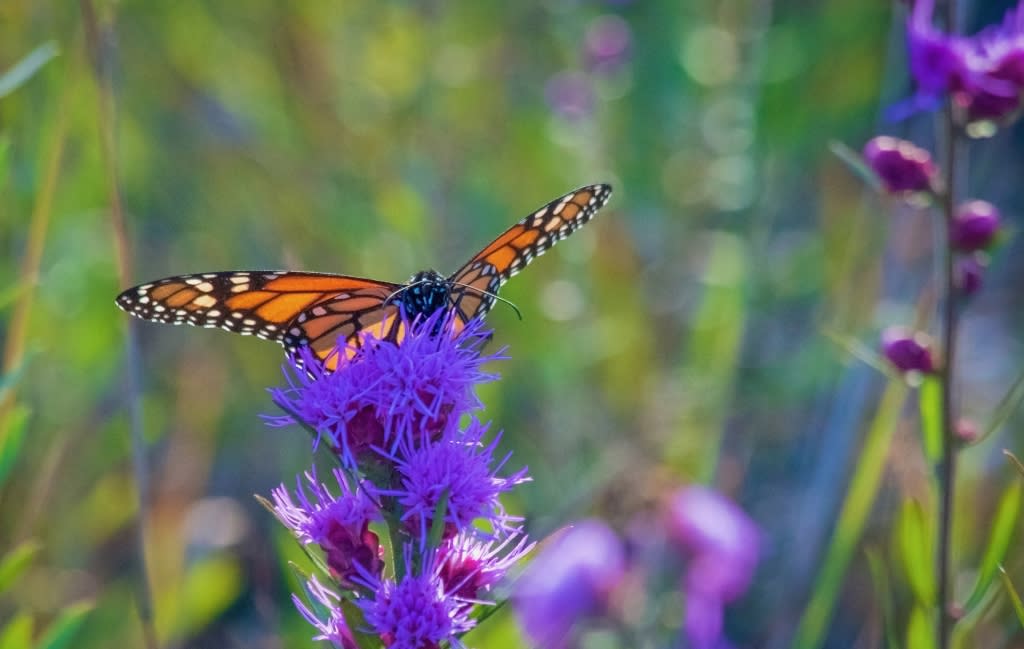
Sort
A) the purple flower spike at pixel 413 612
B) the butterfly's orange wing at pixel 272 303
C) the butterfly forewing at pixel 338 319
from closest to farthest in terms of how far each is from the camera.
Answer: the purple flower spike at pixel 413 612 → the butterfly's orange wing at pixel 272 303 → the butterfly forewing at pixel 338 319

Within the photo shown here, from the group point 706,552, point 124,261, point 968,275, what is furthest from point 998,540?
point 124,261

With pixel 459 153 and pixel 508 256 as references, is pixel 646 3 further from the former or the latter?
pixel 508 256

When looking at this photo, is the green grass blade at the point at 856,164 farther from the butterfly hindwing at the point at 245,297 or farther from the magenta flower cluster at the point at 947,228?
the butterfly hindwing at the point at 245,297

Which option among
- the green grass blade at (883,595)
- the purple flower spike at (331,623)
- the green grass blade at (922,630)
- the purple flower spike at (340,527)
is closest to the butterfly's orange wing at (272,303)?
the purple flower spike at (340,527)

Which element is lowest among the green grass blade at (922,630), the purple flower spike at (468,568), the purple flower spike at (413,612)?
the green grass blade at (922,630)

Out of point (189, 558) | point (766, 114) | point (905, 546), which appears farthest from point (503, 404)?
point (905, 546)

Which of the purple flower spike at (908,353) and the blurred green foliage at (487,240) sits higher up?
the purple flower spike at (908,353)

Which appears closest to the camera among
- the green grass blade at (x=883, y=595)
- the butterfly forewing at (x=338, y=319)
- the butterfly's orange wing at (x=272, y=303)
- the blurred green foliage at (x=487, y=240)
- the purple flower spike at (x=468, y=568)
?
the purple flower spike at (x=468, y=568)
